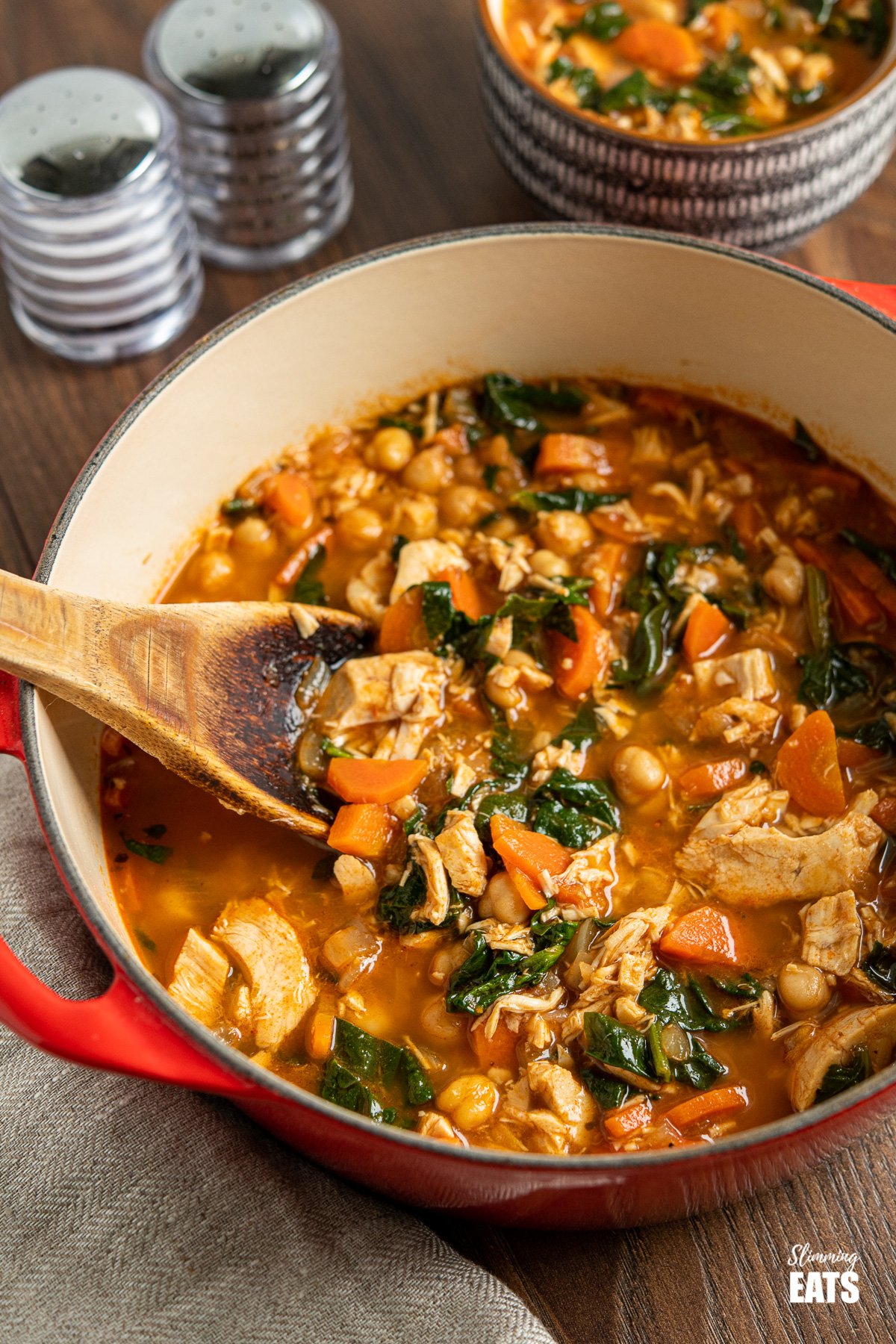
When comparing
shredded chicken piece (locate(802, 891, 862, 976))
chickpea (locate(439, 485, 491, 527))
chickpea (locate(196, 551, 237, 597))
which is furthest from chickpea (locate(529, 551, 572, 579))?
shredded chicken piece (locate(802, 891, 862, 976))

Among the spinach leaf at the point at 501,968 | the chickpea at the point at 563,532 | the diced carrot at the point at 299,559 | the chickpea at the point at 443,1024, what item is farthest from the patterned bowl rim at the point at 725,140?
the chickpea at the point at 443,1024

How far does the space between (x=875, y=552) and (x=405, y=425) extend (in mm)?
1582

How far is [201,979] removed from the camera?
3363mm

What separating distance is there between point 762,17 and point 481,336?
185 cm

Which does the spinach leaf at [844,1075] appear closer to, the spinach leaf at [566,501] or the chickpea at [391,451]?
the spinach leaf at [566,501]

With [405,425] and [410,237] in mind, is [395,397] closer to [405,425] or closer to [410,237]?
[405,425]

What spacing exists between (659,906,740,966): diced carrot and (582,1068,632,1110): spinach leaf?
0.36 metres

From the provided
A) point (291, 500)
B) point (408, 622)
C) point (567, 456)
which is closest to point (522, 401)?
point (567, 456)

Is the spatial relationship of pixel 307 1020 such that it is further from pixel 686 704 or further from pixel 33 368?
pixel 33 368

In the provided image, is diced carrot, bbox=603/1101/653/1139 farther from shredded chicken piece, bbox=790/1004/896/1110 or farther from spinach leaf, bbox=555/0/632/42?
spinach leaf, bbox=555/0/632/42

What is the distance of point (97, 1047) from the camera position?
261 cm

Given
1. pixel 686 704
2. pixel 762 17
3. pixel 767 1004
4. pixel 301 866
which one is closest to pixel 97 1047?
pixel 301 866

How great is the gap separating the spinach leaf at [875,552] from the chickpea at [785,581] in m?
0.19

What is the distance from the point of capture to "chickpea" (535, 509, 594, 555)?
402cm
